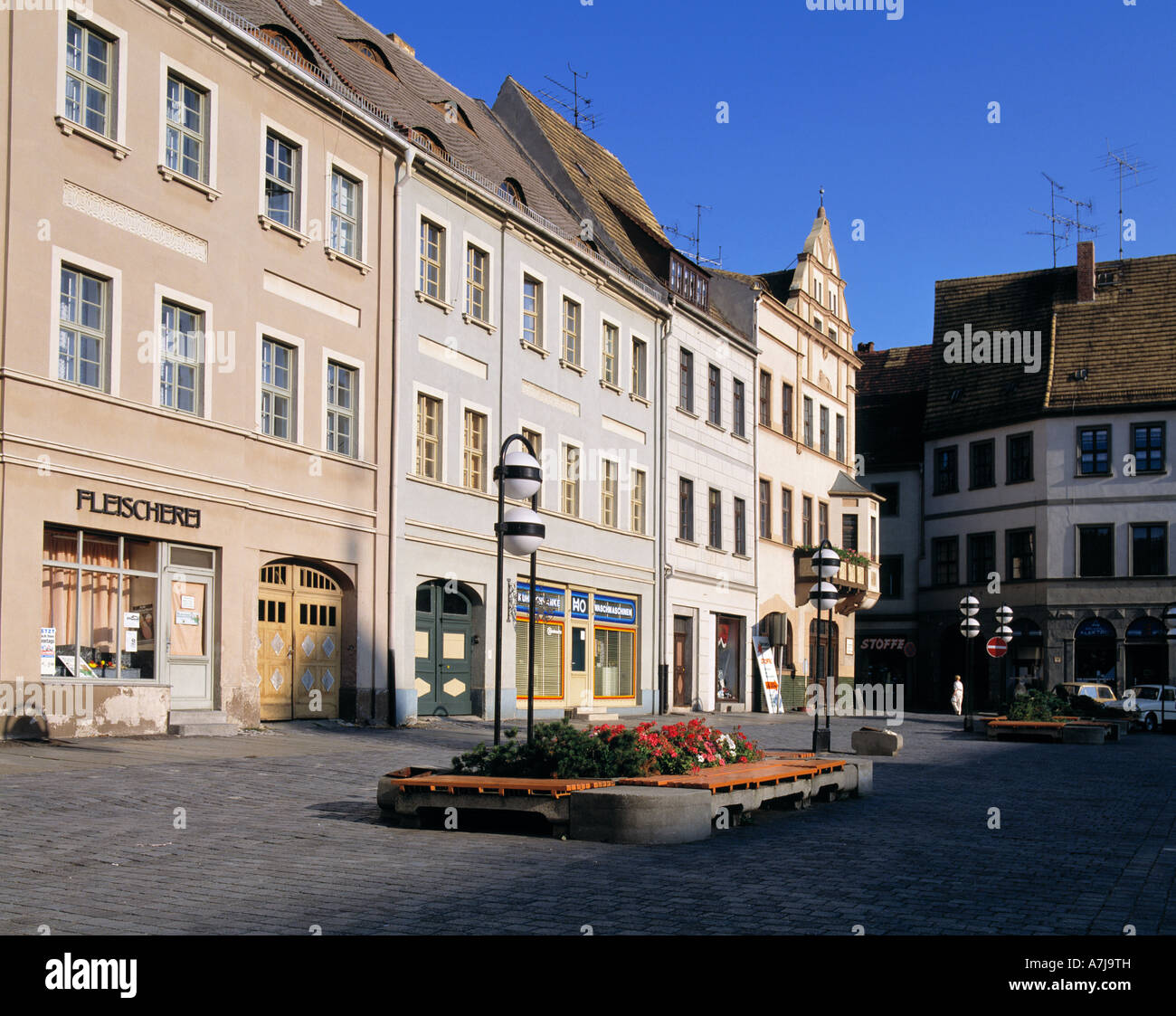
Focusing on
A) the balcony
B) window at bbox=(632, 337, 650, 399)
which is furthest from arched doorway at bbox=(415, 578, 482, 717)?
the balcony

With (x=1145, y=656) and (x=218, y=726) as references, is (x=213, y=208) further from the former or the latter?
(x=1145, y=656)

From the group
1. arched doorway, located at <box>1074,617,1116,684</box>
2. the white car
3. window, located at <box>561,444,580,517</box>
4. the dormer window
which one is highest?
the dormer window

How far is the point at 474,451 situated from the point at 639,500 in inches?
364

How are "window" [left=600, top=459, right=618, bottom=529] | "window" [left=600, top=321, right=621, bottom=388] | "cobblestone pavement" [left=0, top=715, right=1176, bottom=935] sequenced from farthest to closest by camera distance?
"window" [left=600, top=321, right=621, bottom=388] < "window" [left=600, top=459, right=618, bottom=529] < "cobblestone pavement" [left=0, top=715, right=1176, bottom=935]

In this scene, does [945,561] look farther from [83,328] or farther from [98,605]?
[83,328]

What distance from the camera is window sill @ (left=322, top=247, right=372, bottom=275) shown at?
997 inches

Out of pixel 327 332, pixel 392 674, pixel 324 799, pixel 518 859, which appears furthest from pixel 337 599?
pixel 518 859

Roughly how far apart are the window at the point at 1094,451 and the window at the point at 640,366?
28.1 meters

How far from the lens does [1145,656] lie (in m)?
56.9

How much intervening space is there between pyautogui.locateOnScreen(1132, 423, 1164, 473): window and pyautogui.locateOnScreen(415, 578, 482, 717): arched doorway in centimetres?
3839

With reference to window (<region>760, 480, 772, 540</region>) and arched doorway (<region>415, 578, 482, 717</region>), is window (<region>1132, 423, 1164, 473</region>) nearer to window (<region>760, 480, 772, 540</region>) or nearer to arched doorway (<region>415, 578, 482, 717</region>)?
window (<region>760, 480, 772, 540</region>)

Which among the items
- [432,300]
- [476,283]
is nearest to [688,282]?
[476,283]

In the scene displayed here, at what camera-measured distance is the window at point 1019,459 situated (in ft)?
200

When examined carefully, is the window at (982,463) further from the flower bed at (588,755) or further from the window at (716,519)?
the flower bed at (588,755)
